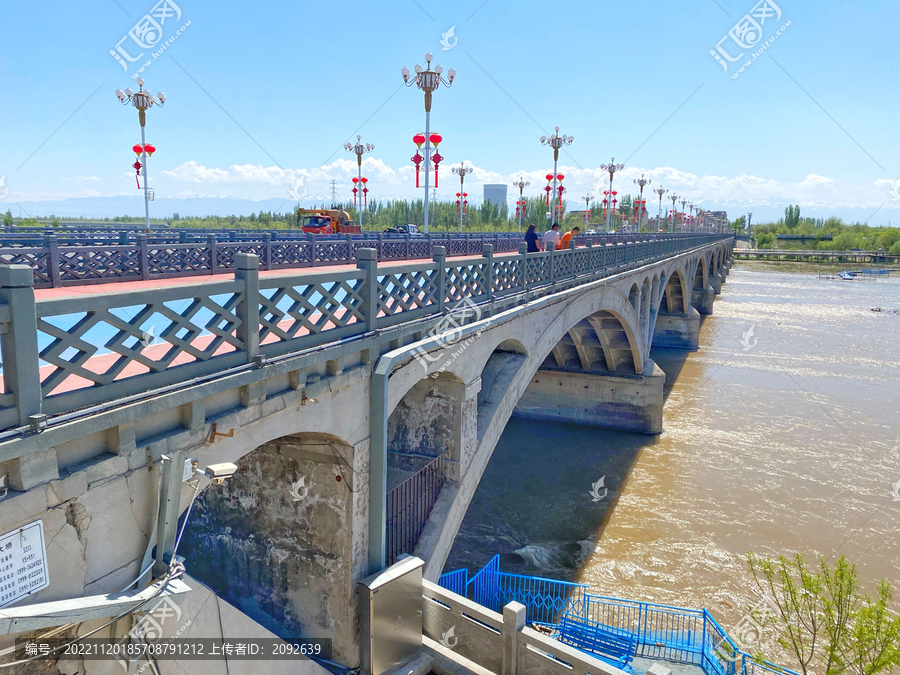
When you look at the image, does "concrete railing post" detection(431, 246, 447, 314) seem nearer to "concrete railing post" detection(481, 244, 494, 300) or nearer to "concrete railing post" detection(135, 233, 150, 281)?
"concrete railing post" detection(481, 244, 494, 300)

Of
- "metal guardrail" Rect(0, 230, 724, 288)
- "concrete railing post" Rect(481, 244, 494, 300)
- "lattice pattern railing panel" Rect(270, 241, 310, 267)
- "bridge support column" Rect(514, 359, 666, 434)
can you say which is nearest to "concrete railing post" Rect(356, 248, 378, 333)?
"concrete railing post" Rect(481, 244, 494, 300)

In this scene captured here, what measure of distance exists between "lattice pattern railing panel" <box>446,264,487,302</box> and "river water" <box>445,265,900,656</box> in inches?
314

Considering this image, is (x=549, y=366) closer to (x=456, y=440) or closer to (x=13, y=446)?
(x=456, y=440)

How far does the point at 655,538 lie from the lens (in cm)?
1738

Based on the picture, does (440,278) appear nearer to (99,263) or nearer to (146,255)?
(146,255)

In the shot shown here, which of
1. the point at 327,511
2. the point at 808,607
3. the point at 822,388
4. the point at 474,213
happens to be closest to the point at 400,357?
the point at 327,511

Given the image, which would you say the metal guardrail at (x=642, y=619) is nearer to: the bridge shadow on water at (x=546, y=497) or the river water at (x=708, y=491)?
the river water at (x=708, y=491)

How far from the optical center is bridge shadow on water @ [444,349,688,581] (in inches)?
645

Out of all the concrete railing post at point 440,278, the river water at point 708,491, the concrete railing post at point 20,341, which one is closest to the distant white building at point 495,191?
the river water at point 708,491

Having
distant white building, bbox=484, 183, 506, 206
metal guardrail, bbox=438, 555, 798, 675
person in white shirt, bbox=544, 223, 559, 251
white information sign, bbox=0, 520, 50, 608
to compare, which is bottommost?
metal guardrail, bbox=438, 555, 798, 675

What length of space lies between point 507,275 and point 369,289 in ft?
16.6

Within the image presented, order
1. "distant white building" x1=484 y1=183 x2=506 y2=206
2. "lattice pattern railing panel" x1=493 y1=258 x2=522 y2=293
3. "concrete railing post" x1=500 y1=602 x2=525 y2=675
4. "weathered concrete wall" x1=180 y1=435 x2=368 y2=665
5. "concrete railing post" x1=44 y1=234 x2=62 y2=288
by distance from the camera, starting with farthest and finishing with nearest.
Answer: "distant white building" x1=484 y1=183 x2=506 y2=206
"lattice pattern railing panel" x1=493 y1=258 x2=522 y2=293
"concrete railing post" x1=44 y1=234 x2=62 y2=288
"concrete railing post" x1=500 y1=602 x2=525 y2=675
"weathered concrete wall" x1=180 y1=435 x2=368 y2=665

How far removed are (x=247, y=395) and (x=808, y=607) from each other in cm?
1009

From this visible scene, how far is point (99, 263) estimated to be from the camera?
10.6 metres
